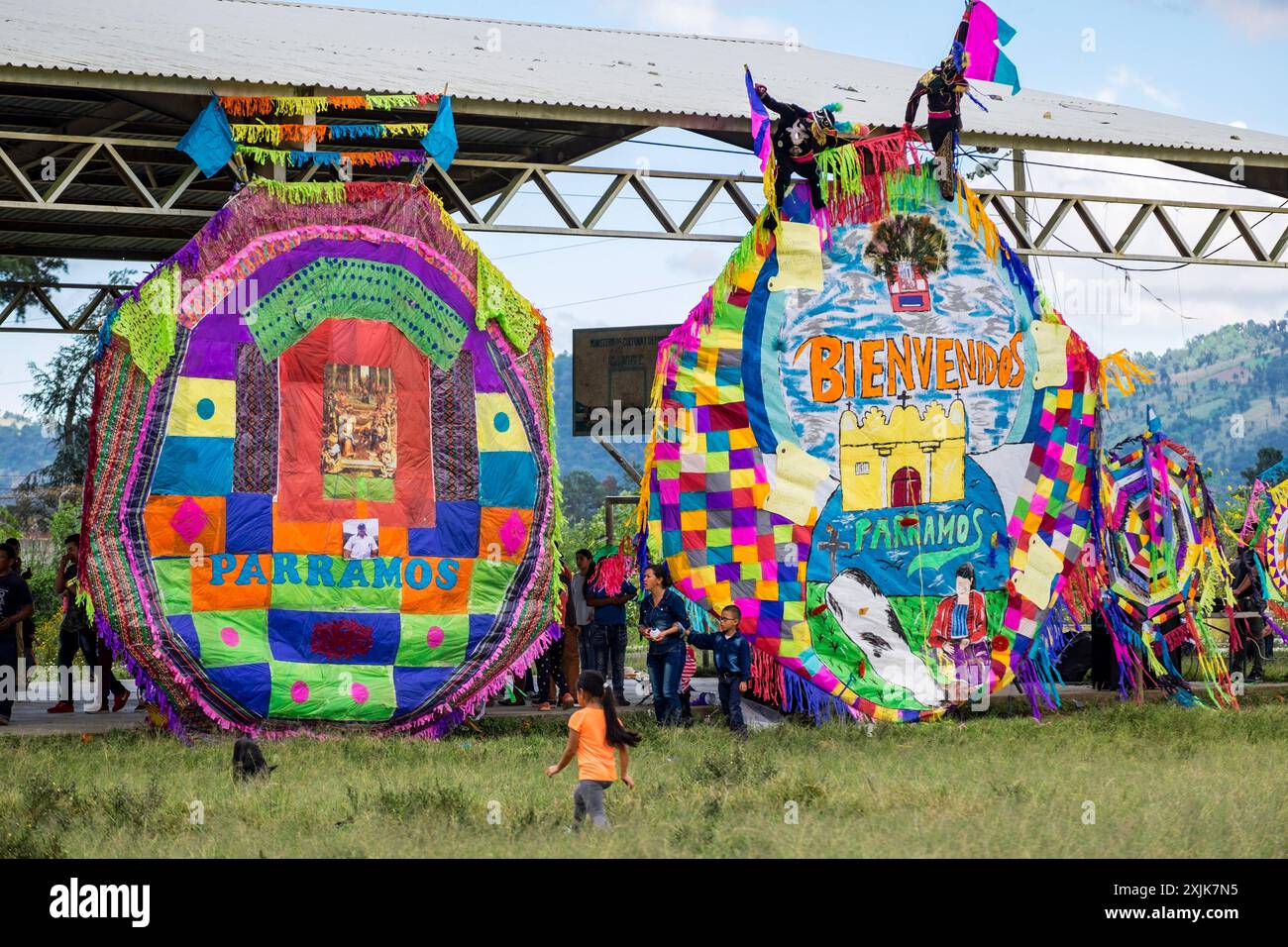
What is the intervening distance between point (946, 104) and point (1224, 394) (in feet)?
400

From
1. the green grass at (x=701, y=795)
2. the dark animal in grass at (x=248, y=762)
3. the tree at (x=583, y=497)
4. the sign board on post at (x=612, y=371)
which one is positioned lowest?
the green grass at (x=701, y=795)

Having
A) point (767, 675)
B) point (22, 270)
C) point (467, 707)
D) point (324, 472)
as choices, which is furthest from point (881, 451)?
point (22, 270)

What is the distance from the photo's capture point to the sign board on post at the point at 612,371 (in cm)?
1755

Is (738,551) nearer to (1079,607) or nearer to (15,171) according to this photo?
(1079,607)

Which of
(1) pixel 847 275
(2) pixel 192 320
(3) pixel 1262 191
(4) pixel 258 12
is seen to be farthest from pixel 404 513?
(3) pixel 1262 191

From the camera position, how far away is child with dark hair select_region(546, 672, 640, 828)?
8.65m

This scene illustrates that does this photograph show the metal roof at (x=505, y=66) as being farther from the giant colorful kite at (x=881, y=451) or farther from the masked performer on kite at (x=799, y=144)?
the giant colorful kite at (x=881, y=451)

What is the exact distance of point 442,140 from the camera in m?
12.9

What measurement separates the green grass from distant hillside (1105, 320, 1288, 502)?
101815 mm

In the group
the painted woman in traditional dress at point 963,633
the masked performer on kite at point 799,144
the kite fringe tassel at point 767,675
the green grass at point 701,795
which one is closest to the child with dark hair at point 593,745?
the green grass at point 701,795

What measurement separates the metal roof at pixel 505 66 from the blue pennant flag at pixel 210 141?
72cm

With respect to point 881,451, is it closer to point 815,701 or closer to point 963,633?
point 963,633

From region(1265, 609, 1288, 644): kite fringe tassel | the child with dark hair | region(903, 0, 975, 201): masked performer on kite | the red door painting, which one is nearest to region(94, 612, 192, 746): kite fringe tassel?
the child with dark hair

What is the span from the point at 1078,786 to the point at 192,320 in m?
6.95
